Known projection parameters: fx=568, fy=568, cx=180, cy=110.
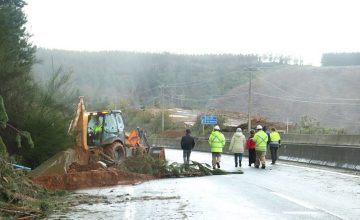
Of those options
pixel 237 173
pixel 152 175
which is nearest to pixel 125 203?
pixel 152 175

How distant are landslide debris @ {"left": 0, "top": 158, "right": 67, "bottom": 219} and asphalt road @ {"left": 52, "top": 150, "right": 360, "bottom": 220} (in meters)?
0.50

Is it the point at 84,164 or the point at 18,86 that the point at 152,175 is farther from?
the point at 18,86

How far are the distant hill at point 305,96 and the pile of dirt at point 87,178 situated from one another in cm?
6157

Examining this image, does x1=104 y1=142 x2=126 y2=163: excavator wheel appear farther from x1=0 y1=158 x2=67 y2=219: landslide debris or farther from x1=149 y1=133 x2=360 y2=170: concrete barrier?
x1=149 y1=133 x2=360 y2=170: concrete barrier

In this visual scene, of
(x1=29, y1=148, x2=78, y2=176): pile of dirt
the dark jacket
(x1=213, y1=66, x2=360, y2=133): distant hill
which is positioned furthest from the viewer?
(x1=213, y1=66, x2=360, y2=133): distant hill

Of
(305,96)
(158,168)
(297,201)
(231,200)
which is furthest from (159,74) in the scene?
(297,201)

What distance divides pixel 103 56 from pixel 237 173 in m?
109

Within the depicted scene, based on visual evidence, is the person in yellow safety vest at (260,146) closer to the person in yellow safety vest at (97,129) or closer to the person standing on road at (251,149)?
the person standing on road at (251,149)

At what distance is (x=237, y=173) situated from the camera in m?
20.2

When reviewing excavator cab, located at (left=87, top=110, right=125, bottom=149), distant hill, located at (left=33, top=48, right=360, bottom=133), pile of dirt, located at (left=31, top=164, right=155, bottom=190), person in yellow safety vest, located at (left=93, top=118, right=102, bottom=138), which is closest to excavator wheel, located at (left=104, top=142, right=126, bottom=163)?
excavator cab, located at (left=87, top=110, right=125, bottom=149)

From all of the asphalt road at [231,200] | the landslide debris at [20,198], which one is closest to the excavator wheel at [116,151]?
the asphalt road at [231,200]

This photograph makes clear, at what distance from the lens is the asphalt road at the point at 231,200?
9933 millimetres

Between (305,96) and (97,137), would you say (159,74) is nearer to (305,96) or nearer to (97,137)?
(305,96)

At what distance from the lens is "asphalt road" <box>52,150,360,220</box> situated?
9.93 meters
